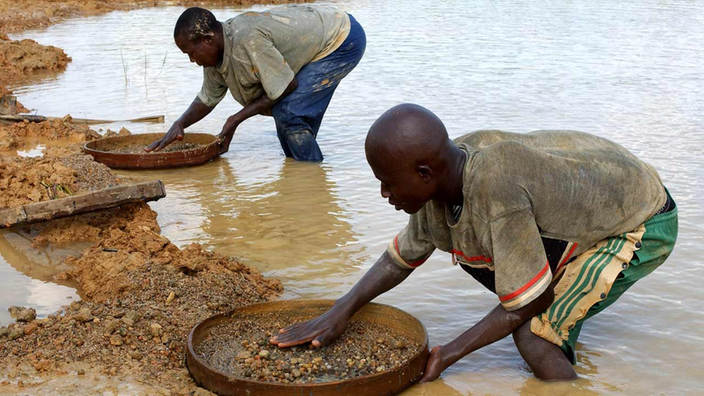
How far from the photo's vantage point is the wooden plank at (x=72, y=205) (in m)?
3.93

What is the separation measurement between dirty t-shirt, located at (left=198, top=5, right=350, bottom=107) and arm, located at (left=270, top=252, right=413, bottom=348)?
2.88 m

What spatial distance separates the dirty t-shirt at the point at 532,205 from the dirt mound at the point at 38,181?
2464 millimetres

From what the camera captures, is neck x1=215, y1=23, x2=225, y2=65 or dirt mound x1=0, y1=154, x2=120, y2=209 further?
neck x1=215, y1=23, x2=225, y2=65

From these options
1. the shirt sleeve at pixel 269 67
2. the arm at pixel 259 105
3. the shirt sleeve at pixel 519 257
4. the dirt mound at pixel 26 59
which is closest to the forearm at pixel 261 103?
the arm at pixel 259 105

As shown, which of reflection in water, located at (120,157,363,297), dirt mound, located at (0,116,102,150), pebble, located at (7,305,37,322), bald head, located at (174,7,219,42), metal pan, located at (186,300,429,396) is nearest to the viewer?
metal pan, located at (186,300,429,396)

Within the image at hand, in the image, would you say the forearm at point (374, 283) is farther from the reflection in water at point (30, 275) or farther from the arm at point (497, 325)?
the reflection in water at point (30, 275)

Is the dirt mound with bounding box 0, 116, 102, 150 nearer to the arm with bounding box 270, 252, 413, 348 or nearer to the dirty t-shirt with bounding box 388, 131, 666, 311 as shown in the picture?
the arm with bounding box 270, 252, 413, 348

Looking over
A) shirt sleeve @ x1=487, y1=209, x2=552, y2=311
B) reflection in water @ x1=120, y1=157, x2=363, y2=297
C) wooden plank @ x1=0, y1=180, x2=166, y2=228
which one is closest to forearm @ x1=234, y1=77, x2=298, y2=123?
reflection in water @ x1=120, y1=157, x2=363, y2=297

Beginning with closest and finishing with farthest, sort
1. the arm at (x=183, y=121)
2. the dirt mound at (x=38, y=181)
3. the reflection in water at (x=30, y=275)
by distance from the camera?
1. the reflection in water at (x=30, y=275)
2. the dirt mound at (x=38, y=181)
3. the arm at (x=183, y=121)

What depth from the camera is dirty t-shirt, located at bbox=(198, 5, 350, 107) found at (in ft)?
17.9

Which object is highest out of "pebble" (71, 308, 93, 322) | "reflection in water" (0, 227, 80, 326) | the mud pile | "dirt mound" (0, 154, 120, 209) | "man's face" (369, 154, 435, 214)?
"man's face" (369, 154, 435, 214)

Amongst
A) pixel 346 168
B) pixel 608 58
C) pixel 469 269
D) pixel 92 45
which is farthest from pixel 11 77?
pixel 469 269

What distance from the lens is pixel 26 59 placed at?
1097 centimetres

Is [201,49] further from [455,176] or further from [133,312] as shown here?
[455,176]
